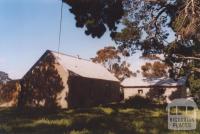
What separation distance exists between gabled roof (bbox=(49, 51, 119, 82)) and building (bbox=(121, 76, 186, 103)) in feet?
12.2

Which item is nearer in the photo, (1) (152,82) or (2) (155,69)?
(1) (152,82)

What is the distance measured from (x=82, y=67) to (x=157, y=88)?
13683 mm

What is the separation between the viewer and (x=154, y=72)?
9600 centimetres

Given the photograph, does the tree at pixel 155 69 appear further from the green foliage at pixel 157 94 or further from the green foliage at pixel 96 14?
the green foliage at pixel 96 14

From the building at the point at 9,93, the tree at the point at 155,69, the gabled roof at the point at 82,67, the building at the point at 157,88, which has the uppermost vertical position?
the tree at the point at 155,69

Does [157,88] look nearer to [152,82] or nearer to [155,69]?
[152,82]

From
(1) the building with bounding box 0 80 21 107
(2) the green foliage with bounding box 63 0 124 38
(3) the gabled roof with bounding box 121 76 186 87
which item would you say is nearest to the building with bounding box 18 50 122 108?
(1) the building with bounding box 0 80 21 107

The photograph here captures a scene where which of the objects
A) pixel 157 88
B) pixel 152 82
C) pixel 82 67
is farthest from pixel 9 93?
pixel 152 82

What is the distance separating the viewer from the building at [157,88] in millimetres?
56281

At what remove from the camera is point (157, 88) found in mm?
57875

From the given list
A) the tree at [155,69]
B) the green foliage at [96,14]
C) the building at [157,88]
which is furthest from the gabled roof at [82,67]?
the tree at [155,69]

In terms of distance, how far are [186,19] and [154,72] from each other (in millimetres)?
71721

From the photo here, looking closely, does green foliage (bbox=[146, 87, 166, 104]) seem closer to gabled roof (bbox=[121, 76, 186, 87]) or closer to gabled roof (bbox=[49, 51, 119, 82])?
gabled roof (bbox=[121, 76, 186, 87])

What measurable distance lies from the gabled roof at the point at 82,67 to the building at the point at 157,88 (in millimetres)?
3709
